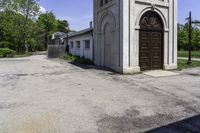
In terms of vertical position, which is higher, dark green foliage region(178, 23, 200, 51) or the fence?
dark green foliage region(178, 23, 200, 51)

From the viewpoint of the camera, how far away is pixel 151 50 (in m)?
14.4

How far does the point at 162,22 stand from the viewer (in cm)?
1475

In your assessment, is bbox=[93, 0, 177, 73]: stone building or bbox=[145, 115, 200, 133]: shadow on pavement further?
bbox=[93, 0, 177, 73]: stone building

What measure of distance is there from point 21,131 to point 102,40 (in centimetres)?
Answer: 1224

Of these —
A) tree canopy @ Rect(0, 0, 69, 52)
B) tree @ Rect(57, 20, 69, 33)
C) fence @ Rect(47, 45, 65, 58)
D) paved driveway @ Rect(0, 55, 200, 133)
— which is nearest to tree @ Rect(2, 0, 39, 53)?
tree canopy @ Rect(0, 0, 69, 52)

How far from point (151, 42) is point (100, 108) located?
29.4 feet

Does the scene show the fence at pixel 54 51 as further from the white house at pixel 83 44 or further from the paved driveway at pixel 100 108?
the paved driveway at pixel 100 108

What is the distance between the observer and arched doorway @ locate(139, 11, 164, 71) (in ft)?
46.0

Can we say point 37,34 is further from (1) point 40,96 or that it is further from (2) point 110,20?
(1) point 40,96

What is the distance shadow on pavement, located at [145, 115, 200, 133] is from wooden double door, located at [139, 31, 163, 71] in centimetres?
874

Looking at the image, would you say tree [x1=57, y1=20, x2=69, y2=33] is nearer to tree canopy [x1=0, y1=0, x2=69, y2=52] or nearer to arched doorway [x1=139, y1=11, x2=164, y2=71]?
tree canopy [x1=0, y1=0, x2=69, y2=52]

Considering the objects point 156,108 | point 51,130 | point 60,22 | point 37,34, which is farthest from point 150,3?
point 60,22

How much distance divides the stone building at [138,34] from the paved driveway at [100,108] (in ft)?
13.1

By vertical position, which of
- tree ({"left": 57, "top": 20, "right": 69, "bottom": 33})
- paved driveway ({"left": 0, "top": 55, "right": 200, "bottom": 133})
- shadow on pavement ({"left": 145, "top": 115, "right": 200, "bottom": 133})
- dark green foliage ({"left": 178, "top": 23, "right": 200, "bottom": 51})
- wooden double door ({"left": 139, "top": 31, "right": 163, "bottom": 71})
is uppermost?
tree ({"left": 57, "top": 20, "right": 69, "bottom": 33})
